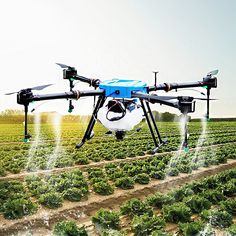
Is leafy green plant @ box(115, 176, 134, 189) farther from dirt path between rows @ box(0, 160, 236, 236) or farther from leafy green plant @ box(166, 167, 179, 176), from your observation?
leafy green plant @ box(166, 167, 179, 176)

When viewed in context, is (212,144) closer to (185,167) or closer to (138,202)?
(185,167)

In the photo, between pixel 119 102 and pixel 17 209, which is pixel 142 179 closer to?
pixel 17 209

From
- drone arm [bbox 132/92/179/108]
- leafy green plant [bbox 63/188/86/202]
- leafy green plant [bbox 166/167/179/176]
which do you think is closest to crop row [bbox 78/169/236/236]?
leafy green plant [bbox 63/188/86/202]

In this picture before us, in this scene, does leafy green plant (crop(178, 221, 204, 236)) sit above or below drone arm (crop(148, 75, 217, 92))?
below

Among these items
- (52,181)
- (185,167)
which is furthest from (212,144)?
(52,181)

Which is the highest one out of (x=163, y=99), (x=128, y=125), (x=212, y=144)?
(x=163, y=99)

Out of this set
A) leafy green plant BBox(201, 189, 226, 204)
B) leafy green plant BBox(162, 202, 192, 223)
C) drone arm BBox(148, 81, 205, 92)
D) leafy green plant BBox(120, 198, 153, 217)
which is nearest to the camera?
drone arm BBox(148, 81, 205, 92)

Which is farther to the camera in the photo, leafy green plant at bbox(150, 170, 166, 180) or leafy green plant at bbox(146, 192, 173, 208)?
leafy green plant at bbox(150, 170, 166, 180)
